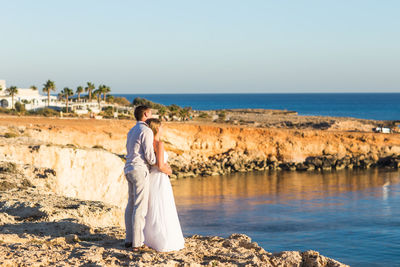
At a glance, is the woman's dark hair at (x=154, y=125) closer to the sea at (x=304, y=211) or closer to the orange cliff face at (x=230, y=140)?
the sea at (x=304, y=211)

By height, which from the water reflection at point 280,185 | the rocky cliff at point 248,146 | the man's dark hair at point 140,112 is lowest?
the water reflection at point 280,185

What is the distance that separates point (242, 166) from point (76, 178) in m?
37.2

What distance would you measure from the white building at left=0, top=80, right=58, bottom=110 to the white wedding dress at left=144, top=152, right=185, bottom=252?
77878mm

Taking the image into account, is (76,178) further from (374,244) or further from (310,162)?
(310,162)

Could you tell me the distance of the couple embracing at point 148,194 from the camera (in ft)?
26.3

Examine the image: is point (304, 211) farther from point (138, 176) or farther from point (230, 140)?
point (138, 176)

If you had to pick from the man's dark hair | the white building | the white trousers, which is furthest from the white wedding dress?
the white building

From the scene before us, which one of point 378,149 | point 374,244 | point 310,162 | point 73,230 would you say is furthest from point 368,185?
point 73,230

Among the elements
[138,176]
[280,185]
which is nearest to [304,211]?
[280,185]

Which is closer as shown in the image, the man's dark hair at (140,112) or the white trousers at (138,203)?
the white trousers at (138,203)

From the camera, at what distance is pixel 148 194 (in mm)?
8148

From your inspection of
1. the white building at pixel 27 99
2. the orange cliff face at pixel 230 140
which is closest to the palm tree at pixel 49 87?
the white building at pixel 27 99

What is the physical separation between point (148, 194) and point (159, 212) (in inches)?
13.1

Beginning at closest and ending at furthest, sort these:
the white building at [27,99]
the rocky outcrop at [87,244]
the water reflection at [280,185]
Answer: the rocky outcrop at [87,244]
the water reflection at [280,185]
the white building at [27,99]
